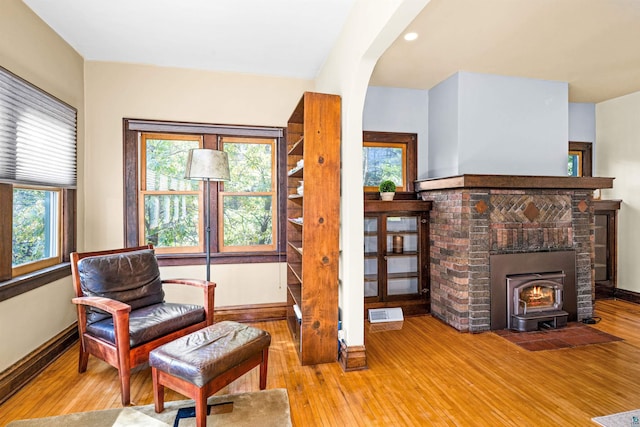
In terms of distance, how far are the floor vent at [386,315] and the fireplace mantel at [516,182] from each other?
1444mm

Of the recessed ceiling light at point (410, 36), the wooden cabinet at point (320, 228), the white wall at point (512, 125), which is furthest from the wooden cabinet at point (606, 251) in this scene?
the wooden cabinet at point (320, 228)

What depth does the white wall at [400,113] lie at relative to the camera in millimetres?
4105

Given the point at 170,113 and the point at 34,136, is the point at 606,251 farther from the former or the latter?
the point at 34,136

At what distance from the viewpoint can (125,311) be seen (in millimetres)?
2172

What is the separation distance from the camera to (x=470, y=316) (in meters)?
3.42

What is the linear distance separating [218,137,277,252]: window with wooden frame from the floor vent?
1365 millimetres

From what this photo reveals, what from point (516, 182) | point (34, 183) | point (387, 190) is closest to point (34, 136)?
point (34, 183)

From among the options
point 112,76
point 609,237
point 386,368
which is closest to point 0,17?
point 112,76

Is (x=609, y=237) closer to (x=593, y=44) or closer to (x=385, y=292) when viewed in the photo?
(x=593, y=44)

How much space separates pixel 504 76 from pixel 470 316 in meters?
2.70

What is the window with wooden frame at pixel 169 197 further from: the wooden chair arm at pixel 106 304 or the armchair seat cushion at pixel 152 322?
the wooden chair arm at pixel 106 304

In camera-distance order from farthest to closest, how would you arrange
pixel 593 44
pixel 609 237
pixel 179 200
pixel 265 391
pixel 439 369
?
pixel 609 237
pixel 179 200
pixel 593 44
pixel 439 369
pixel 265 391

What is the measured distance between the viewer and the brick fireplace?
135 inches

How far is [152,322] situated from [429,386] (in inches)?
80.3
